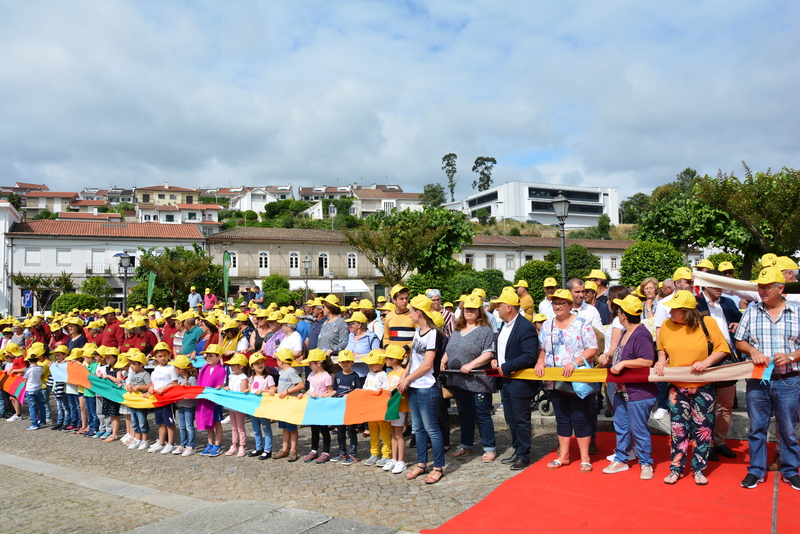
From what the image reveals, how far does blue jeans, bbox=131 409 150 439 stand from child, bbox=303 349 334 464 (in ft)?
9.24

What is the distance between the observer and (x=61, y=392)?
404 inches

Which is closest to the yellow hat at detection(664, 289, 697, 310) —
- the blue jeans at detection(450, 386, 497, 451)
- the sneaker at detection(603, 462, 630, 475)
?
the sneaker at detection(603, 462, 630, 475)

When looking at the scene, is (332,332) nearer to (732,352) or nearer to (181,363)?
(181,363)

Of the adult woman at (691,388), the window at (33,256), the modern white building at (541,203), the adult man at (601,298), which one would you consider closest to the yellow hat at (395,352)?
the adult woman at (691,388)

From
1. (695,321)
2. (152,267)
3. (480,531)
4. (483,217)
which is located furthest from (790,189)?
(483,217)

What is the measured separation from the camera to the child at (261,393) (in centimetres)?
767

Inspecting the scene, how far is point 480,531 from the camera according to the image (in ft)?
15.7

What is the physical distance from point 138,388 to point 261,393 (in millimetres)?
2289

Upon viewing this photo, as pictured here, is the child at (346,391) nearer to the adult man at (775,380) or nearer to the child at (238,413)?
the child at (238,413)

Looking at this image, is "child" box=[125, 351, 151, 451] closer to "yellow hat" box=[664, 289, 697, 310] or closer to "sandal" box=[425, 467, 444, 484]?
"sandal" box=[425, 467, 444, 484]

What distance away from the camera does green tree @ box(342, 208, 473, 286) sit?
28.9 meters

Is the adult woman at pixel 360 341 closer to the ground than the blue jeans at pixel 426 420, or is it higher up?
higher up

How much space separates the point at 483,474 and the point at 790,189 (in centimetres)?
1540

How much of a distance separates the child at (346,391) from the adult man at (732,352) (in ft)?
13.1
